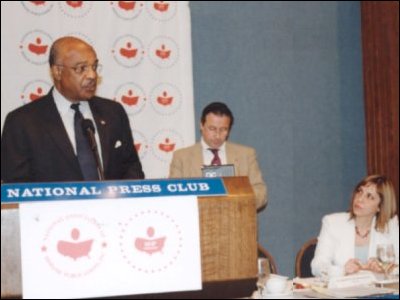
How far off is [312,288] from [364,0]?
3.28 m

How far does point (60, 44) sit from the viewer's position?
2.56 metres

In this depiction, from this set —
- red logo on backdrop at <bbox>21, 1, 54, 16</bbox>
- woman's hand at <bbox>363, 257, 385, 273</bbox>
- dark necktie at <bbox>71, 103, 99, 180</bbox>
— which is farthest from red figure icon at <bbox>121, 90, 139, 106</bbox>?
dark necktie at <bbox>71, 103, 99, 180</bbox>

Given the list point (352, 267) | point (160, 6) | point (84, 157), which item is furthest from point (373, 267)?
point (160, 6)

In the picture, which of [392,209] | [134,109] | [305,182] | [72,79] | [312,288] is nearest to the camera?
[72,79]

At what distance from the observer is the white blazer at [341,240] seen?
374cm

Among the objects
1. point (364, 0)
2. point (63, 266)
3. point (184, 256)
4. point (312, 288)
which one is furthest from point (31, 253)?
point (364, 0)

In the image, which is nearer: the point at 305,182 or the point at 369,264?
the point at 369,264

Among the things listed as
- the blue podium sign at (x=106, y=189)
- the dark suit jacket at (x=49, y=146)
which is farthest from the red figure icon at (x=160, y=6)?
the blue podium sign at (x=106, y=189)

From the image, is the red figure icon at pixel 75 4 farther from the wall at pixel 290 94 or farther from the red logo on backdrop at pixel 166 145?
the red logo on backdrop at pixel 166 145

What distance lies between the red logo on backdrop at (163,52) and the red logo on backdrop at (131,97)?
24cm

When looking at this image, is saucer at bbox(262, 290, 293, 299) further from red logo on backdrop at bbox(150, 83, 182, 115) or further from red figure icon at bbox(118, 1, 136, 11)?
red figure icon at bbox(118, 1, 136, 11)

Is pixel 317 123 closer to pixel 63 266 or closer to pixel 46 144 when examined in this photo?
pixel 46 144

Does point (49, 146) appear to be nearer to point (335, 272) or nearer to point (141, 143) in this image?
point (335, 272)

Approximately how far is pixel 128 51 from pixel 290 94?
140 cm
